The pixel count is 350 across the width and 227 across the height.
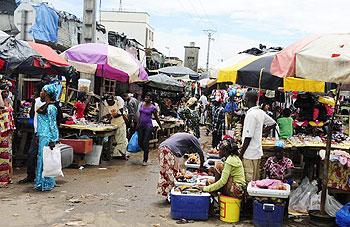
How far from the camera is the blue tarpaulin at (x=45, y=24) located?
1516cm

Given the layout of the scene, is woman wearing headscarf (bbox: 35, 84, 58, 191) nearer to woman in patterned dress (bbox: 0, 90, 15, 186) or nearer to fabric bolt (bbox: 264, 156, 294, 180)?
woman in patterned dress (bbox: 0, 90, 15, 186)

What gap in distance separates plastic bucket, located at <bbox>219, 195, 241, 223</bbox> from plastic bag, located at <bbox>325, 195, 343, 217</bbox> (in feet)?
4.72

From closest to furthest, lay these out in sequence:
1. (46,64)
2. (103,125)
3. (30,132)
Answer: (46,64)
(30,132)
(103,125)

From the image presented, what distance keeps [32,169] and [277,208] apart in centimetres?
498

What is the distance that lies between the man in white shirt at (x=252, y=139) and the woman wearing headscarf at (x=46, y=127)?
3.59 meters

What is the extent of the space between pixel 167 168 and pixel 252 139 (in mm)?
1589

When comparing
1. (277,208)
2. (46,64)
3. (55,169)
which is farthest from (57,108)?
(277,208)

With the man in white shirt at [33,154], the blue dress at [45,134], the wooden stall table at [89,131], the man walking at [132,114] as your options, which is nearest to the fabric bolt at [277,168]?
the blue dress at [45,134]

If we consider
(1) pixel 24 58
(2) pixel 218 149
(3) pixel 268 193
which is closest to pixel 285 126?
(2) pixel 218 149

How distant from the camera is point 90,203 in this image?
8.05 metres

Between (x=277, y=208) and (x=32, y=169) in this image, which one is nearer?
(x=277, y=208)

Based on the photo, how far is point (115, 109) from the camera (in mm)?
13125

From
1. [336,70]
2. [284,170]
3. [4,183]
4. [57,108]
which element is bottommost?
[4,183]

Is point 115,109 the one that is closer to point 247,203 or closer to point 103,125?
point 103,125
